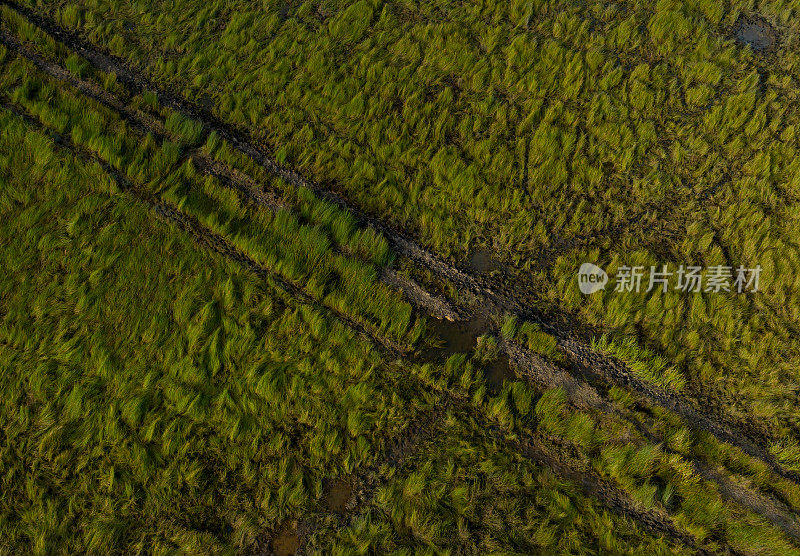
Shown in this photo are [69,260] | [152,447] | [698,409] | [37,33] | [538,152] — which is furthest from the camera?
[37,33]

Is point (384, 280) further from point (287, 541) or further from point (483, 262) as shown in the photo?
point (287, 541)

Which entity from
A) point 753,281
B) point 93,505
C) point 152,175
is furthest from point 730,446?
point 152,175

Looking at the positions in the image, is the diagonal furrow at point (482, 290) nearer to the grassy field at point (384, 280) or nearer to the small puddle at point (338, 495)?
the grassy field at point (384, 280)

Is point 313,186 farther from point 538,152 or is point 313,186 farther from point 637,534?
point 637,534

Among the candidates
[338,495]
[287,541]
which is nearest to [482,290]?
[338,495]

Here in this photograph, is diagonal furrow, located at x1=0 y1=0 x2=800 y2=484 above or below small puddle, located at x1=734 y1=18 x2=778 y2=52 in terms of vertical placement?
below

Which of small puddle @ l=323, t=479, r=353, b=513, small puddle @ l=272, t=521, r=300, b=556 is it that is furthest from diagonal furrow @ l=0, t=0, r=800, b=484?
small puddle @ l=272, t=521, r=300, b=556

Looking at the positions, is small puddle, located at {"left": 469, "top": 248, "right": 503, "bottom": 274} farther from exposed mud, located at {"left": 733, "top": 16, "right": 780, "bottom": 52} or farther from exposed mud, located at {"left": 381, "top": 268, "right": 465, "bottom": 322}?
exposed mud, located at {"left": 733, "top": 16, "right": 780, "bottom": 52}
